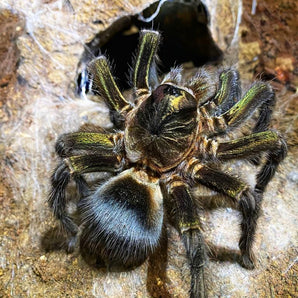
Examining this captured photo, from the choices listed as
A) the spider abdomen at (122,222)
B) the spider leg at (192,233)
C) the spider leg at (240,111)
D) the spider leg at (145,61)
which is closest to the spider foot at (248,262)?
the spider leg at (192,233)

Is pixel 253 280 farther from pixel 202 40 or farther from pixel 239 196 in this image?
pixel 202 40

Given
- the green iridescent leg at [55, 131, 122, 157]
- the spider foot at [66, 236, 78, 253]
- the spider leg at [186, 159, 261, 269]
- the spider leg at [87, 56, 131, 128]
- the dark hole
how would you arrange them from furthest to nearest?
the dark hole, the spider leg at [87, 56, 131, 128], the green iridescent leg at [55, 131, 122, 157], the spider foot at [66, 236, 78, 253], the spider leg at [186, 159, 261, 269]

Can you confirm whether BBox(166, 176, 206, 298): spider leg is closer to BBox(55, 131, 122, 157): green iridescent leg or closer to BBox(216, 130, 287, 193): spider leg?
BBox(216, 130, 287, 193): spider leg

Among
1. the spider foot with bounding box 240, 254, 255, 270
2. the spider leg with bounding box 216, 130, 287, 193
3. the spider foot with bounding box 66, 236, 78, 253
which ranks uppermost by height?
the spider leg with bounding box 216, 130, 287, 193

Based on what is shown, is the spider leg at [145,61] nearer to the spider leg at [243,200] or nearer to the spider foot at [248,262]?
the spider leg at [243,200]

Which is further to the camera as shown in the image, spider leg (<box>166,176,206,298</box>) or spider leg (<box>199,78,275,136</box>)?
spider leg (<box>199,78,275,136</box>)

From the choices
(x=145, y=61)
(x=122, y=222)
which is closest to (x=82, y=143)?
(x=122, y=222)

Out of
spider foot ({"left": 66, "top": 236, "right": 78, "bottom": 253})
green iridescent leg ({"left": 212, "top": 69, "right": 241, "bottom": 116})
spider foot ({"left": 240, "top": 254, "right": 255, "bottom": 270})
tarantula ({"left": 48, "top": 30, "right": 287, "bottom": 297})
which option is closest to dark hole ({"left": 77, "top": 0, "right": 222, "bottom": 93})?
tarantula ({"left": 48, "top": 30, "right": 287, "bottom": 297})
